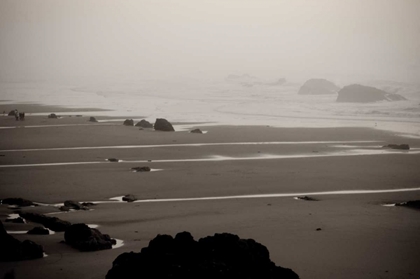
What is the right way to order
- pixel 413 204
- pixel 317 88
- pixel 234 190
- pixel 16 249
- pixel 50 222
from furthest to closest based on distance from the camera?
pixel 317 88
pixel 234 190
pixel 413 204
pixel 50 222
pixel 16 249

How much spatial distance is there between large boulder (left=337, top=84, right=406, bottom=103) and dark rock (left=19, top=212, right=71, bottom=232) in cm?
3813

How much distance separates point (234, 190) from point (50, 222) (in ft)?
16.4

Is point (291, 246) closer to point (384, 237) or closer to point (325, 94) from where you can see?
point (384, 237)

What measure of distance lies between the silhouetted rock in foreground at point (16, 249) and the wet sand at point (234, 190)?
0.46 ft

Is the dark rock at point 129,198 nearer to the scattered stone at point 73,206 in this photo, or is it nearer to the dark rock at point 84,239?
the scattered stone at point 73,206

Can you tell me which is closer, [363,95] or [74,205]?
[74,205]

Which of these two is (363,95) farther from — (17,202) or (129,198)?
(17,202)

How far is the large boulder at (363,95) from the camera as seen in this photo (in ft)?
146

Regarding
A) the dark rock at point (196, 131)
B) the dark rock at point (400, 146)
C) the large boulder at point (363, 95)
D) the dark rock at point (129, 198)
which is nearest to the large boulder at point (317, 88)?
the large boulder at point (363, 95)

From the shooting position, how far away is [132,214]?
10.4 meters

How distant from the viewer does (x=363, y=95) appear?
45.1m

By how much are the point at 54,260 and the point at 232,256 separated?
291cm

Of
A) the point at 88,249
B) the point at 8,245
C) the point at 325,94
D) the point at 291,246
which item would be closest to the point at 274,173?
the point at 291,246

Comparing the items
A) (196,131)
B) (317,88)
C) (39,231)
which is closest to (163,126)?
(196,131)
